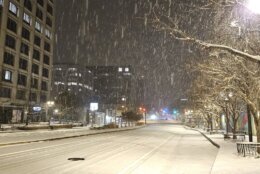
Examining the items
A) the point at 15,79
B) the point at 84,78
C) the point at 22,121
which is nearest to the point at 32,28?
the point at 15,79

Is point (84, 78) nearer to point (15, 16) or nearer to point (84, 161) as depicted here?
point (15, 16)

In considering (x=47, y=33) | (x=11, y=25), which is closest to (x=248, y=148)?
(x=11, y=25)

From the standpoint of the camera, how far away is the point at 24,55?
69.8m

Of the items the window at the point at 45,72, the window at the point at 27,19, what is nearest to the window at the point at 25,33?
the window at the point at 27,19

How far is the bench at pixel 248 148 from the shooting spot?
1569 centimetres

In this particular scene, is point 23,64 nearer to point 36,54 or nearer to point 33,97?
point 36,54

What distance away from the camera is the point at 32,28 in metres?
73.7

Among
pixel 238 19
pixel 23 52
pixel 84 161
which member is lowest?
pixel 84 161

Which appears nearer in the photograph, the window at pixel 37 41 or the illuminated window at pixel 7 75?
the illuminated window at pixel 7 75

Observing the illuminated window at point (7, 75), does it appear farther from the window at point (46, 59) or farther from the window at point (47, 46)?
the window at point (47, 46)

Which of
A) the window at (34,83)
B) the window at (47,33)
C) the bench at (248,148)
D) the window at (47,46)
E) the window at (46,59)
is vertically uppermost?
the window at (47,33)

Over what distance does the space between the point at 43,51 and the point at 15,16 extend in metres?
15.3

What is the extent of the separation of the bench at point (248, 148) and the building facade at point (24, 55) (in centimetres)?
5004

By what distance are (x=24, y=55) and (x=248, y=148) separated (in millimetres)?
62373
